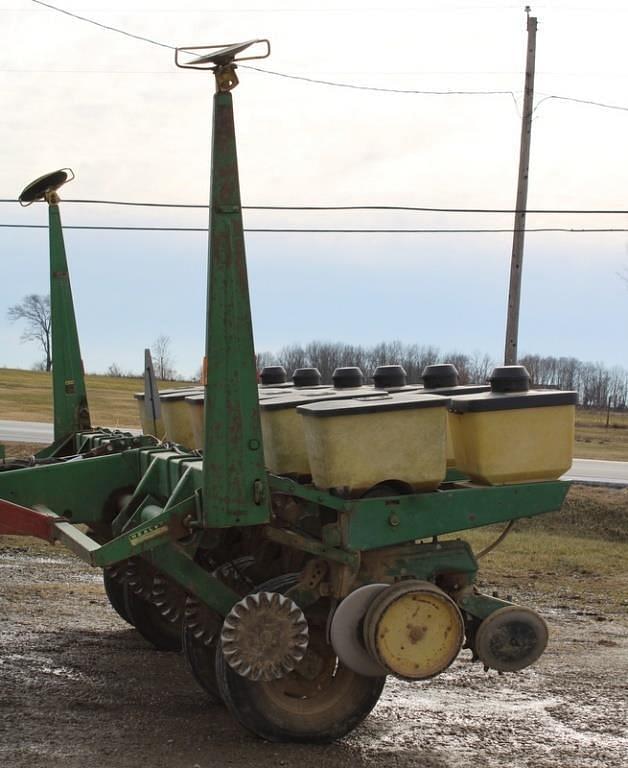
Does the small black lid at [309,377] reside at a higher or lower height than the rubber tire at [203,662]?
higher

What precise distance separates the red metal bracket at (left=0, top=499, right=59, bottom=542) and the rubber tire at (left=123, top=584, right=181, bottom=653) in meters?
1.95

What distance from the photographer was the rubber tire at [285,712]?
5035 mm

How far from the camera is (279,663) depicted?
4895 millimetres

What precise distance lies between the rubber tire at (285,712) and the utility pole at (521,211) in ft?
52.2

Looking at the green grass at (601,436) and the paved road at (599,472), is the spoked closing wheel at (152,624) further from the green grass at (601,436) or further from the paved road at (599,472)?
the green grass at (601,436)

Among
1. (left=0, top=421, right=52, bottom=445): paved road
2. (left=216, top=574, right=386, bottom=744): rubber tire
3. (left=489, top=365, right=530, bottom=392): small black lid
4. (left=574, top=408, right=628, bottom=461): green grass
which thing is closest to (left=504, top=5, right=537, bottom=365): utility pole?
(left=574, top=408, right=628, bottom=461): green grass

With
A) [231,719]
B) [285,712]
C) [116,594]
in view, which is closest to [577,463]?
[116,594]

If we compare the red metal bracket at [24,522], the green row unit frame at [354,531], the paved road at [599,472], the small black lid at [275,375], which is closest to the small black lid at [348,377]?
the green row unit frame at [354,531]

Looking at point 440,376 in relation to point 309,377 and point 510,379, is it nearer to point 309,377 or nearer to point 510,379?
point 510,379

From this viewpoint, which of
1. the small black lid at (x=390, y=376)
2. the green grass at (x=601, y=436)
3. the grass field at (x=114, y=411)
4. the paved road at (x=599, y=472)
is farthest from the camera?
the grass field at (x=114, y=411)

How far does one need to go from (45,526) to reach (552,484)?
2.44 meters

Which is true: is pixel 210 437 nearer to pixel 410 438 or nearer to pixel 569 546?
pixel 410 438

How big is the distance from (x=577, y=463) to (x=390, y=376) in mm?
18511

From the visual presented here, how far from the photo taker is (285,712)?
511cm
